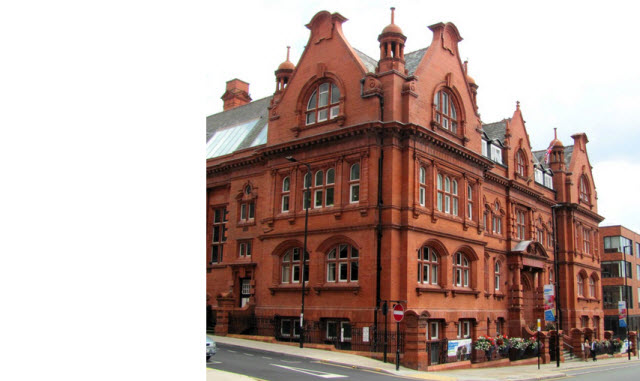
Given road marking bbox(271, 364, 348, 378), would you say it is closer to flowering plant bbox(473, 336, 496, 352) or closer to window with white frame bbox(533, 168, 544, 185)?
flowering plant bbox(473, 336, 496, 352)

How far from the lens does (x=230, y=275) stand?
1548 inches

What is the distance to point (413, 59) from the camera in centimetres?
3634

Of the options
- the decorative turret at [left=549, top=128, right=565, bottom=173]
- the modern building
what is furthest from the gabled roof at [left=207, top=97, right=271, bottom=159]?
the modern building

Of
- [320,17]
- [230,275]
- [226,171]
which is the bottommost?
[230,275]

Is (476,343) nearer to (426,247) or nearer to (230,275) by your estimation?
(426,247)

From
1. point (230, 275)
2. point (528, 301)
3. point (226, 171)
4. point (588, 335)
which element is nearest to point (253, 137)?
point (226, 171)

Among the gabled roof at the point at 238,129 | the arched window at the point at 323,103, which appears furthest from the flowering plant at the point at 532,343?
the gabled roof at the point at 238,129

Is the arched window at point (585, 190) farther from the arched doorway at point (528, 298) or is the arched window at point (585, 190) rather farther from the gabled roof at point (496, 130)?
the arched doorway at point (528, 298)

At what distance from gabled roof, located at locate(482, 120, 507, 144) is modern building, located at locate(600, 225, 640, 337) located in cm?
4175

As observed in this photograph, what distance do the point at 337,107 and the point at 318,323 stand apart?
12.1 m

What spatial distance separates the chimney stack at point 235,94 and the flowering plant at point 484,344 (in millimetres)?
32618

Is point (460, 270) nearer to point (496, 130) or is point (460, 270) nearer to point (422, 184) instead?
point (422, 184)

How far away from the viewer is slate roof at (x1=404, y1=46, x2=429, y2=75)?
35.0 metres

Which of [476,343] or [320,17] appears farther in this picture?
[320,17]
